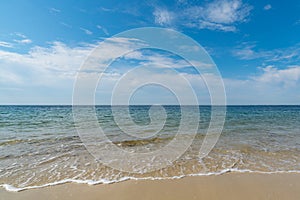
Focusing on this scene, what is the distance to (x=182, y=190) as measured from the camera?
4469 millimetres

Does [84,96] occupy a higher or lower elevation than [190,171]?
higher

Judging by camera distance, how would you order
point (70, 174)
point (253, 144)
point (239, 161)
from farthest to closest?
point (253, 144)
point (239, 161)
point (70, 174)

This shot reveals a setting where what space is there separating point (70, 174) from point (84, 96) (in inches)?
102

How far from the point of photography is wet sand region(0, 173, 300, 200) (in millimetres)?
4203

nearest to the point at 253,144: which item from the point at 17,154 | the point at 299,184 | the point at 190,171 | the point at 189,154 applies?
the point at 189,154

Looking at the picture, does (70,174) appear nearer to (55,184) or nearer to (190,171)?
(55,184)

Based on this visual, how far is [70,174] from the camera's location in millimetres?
5551

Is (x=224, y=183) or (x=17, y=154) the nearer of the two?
(x=224, y=183)

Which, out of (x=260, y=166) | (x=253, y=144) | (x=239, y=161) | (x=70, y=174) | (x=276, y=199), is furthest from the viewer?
(x=253, y=144)

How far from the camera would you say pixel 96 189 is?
4.61 m

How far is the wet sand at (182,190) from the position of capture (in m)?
4.20

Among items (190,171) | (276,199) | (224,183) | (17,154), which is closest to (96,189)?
(190,171)

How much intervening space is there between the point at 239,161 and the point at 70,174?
591cm

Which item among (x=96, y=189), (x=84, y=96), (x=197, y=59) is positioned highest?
(x=197, y=59)
